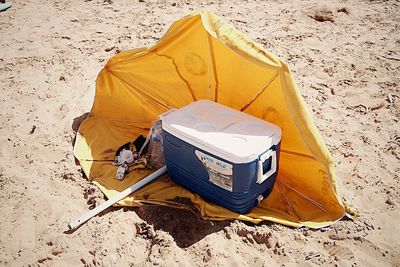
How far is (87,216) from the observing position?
2.47m

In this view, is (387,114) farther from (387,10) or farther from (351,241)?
(387,10)

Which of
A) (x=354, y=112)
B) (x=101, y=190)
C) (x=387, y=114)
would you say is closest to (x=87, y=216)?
(x=101, y=190)

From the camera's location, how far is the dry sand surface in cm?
232

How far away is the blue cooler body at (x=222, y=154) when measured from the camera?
2.28 meters

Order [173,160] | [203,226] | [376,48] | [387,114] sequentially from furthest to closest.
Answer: [376,48]
[387,114]
[173,160]
[203,226]

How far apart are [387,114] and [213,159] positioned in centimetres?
209

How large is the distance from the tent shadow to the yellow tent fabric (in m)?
0.05

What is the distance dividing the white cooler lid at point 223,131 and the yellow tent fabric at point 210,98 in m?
0.20

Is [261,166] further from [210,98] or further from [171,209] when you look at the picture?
[210,98]

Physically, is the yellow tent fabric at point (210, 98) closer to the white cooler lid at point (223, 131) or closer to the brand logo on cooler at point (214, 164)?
the white cooler lid at point (223, 131)

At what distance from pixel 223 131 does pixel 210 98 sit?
2.21 feet

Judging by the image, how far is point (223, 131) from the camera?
2.42m

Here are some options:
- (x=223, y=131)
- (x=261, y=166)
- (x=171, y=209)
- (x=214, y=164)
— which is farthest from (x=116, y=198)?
(x=261, y=166)

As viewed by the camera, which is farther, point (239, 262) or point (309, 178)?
point (309, 178)
